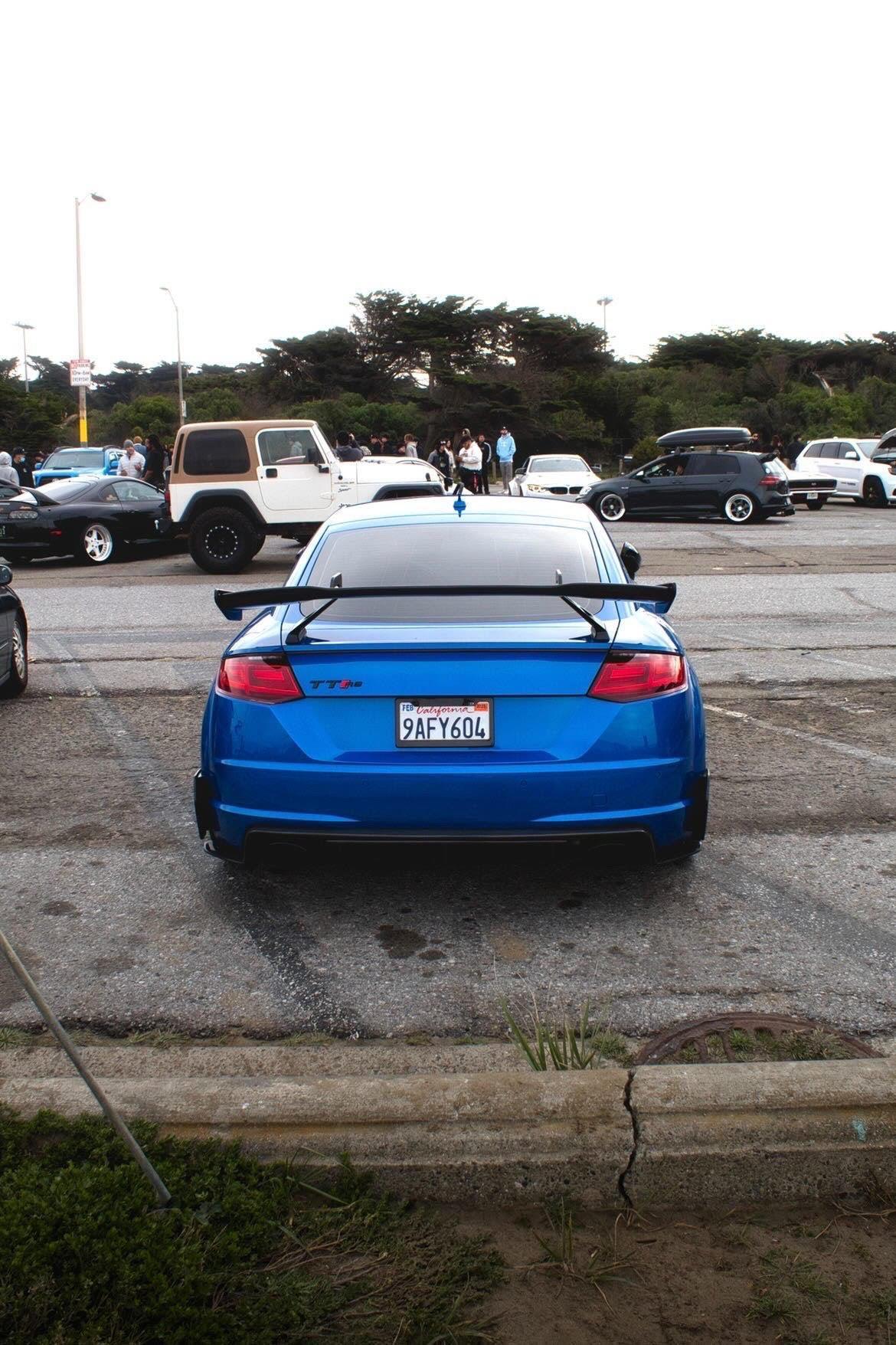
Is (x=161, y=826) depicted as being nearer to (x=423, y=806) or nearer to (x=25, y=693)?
(x=423, y=806)

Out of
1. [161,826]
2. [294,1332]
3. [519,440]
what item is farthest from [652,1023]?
[519,440]

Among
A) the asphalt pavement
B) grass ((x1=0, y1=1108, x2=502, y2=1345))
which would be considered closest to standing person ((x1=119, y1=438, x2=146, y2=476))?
the asphalt pavement

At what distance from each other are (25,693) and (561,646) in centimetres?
587

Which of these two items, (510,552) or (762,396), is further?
(762,396)

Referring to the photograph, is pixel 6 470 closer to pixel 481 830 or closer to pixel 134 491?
pixel 134 491

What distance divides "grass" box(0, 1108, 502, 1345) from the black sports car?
1596cm

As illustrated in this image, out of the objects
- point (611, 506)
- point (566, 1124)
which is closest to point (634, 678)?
point (566, 1124)

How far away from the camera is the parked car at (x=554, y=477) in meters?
31.7

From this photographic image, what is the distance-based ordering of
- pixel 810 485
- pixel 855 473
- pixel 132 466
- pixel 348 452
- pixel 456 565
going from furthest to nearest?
pixel 855 473 → pixel 810 485 → pixel 132 466 → pixel 348 452 → pixel 456 565

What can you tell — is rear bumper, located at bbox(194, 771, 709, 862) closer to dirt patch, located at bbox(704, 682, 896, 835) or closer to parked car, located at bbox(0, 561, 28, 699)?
dirt patch, located at bbox(704, 682, 896, 835)

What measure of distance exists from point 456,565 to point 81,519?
14.9m

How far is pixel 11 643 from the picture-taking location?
8.55m

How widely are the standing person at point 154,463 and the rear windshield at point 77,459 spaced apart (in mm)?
8363

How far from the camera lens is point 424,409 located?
217 ft
